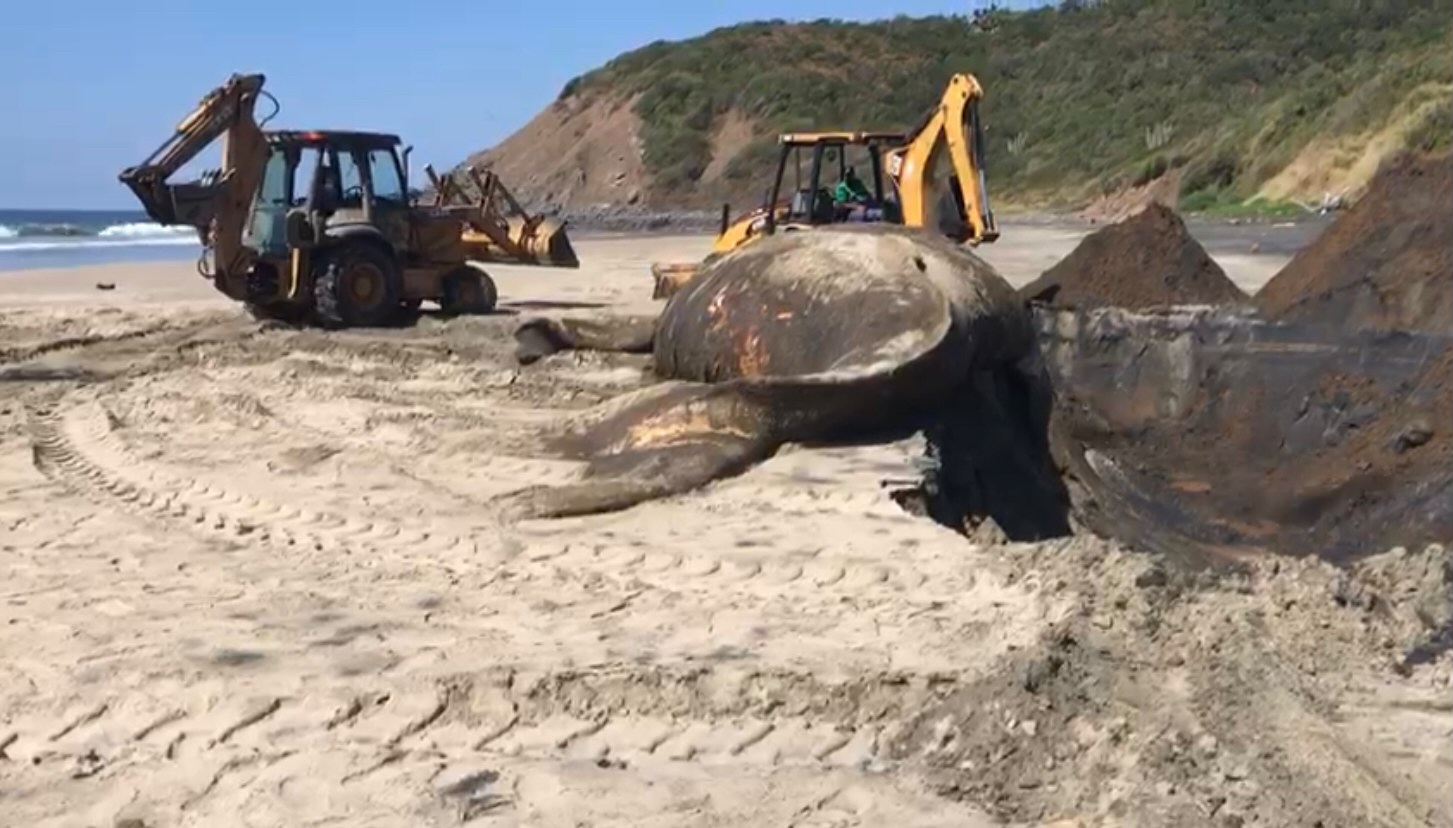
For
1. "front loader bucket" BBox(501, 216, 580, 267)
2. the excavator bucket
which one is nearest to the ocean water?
the excavator bucket

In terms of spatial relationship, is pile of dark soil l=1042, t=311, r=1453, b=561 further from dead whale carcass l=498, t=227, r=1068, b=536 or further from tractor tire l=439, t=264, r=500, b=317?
tractor tire l=439, t=264, r=500, b=317

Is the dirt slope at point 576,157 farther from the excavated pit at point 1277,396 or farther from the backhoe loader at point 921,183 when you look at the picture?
the excavated pit at point 1277,396

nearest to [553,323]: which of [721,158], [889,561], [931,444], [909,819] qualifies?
[931,444]

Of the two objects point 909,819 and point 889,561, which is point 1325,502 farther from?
point 909,819

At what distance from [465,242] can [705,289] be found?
899 cm

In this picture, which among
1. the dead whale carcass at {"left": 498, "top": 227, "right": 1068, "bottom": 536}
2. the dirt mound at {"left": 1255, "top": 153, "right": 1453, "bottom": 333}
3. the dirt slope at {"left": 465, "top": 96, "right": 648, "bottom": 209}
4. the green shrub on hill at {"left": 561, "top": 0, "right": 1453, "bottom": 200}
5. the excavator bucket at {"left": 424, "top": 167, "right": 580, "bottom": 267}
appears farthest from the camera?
the dirt slope at {"left": 465, "top": 96, "right": 648, "bottom": 209}

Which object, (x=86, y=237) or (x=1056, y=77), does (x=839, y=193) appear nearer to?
(x=86, y=237)

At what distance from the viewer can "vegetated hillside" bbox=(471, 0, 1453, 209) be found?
1768 inches

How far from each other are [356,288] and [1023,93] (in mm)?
51543

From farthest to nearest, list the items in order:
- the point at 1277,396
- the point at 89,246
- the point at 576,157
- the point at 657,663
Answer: the point at 576,157 → the point at 89,246 → the point at 1277,396 → the point at 657,663

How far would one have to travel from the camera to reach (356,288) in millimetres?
14875

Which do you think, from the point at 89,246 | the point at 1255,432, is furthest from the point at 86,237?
the point at 1255,432

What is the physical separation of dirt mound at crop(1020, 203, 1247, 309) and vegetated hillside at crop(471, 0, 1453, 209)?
88.5ft

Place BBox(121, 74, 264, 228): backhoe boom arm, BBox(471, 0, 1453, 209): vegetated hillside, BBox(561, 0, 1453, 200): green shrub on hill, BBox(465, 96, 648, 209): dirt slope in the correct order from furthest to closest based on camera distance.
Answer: BBox(465, 96, 648, 209): dirt slope
BBox(561, 0, 1453, 200): green shrub on hill
BBox(471, 0, 1453, 209): vegetated hillside
BBox(121, 74, 264, 228): backhoe boom arm
